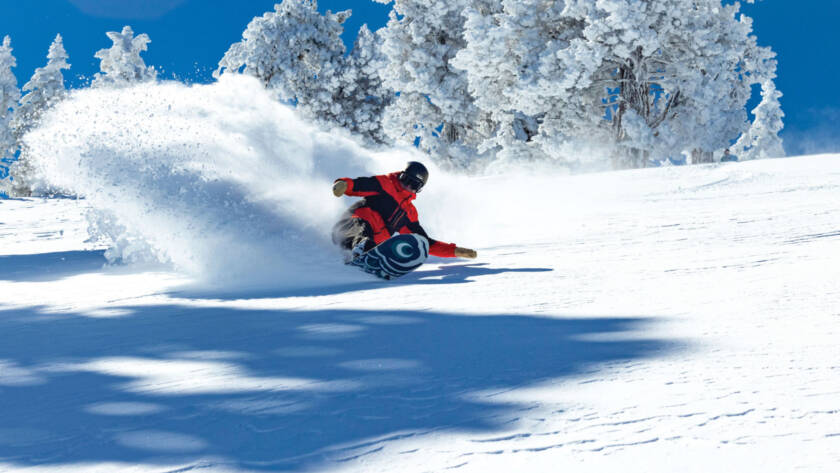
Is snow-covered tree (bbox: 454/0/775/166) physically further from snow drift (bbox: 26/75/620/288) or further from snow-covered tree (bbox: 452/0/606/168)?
snow drift (bbox: 26/75/620/288)

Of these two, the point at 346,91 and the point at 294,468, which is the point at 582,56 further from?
the point at 294,468

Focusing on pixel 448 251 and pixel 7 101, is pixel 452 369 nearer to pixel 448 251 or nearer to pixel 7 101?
pixel 448 251

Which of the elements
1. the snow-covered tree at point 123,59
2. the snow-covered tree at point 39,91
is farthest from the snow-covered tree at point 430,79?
the snow-covered tree at point 39,91

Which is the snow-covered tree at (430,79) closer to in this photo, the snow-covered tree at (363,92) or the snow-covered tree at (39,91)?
the snow-covered tree at (363,92)

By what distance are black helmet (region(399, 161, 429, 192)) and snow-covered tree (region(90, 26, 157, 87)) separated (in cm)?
3476

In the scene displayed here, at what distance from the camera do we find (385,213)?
5355 mm

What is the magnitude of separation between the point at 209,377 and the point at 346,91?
30889 mm

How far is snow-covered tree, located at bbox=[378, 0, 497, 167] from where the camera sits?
25.8 metres

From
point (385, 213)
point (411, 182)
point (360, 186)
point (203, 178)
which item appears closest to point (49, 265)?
point (203, 178)

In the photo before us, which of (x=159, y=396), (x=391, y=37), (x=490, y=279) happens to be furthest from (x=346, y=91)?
(x=159, y=396)

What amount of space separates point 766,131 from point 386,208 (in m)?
38.8

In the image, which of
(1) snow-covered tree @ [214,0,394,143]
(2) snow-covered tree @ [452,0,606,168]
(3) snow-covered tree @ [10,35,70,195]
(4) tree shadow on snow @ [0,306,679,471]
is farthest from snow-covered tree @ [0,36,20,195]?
(4) tree shadow on snow @ [0,306,679,471]

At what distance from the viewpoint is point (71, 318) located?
3.66 m

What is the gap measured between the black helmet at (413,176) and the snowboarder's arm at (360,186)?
222mm
